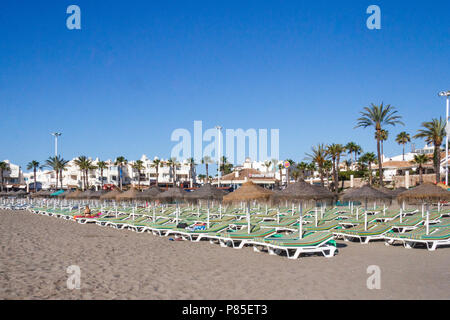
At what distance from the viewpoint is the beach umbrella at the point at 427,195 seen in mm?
12867

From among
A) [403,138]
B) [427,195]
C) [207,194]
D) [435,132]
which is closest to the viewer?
[427,195]

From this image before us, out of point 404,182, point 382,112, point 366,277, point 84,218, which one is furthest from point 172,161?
point 366,277

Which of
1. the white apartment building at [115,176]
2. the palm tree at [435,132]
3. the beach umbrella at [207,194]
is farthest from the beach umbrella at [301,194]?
the white apartment building at [115,176]

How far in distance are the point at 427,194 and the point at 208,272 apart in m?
8.13

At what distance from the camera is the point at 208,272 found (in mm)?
8938

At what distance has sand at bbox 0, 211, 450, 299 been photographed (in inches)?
277

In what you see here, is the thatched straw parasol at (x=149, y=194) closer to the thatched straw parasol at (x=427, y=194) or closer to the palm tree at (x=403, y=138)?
the thatched straw parasol at (x=427, y=194)

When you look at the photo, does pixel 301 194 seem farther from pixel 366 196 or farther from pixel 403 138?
pixel 403 138

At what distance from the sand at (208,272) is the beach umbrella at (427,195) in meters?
1.81

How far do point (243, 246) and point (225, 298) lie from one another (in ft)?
20.7

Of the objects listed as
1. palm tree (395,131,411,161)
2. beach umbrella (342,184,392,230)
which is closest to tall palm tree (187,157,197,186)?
palm tree (395,131,411,161)

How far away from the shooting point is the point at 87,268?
9.10 meters

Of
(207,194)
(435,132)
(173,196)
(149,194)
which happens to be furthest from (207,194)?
(435,132)
